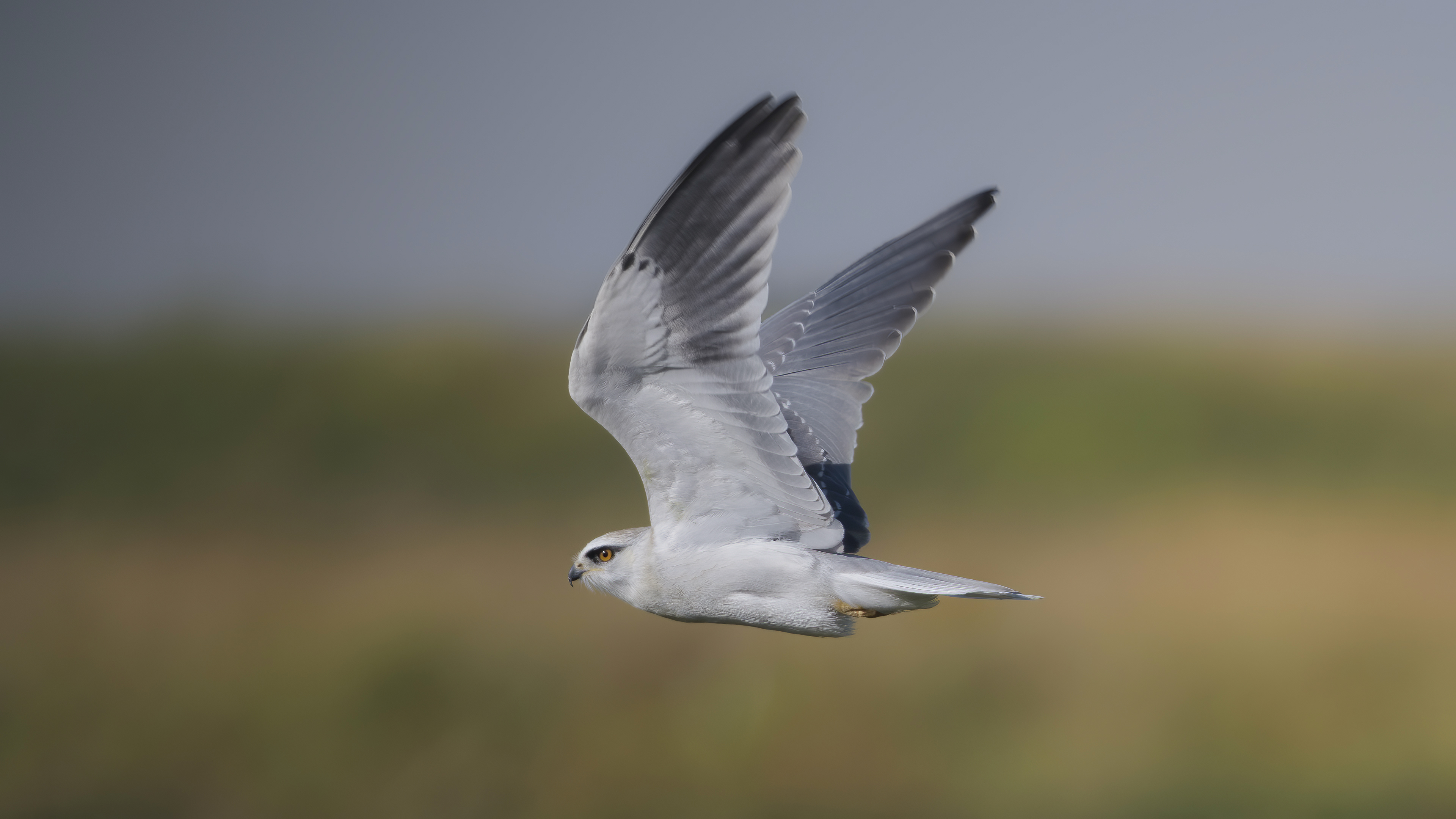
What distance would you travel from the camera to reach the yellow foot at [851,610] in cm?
347

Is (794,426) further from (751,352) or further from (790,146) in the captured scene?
(790,146)

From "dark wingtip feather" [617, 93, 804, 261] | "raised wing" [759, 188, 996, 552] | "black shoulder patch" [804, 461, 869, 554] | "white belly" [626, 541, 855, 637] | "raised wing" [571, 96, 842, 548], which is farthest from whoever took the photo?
"raised wing" [759, 188, 996, 552]

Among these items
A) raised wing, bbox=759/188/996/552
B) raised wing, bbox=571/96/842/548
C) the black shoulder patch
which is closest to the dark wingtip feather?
raised wing, bbox=571/96/842/548

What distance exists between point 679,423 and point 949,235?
1.64 metres

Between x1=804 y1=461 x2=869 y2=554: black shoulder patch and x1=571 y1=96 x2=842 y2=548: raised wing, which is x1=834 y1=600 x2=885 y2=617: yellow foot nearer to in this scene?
x1=571 y1=96 x2=842 y2=548: raised wing

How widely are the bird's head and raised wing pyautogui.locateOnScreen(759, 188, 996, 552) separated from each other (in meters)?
0.90

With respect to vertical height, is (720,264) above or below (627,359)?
above

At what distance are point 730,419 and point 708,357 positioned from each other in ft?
0.85

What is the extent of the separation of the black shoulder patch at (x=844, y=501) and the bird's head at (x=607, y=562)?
0.82 metres

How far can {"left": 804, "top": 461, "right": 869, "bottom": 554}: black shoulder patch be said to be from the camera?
157 inches

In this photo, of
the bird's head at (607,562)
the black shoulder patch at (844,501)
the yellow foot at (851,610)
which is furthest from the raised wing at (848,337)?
the bird's head at (607,562)

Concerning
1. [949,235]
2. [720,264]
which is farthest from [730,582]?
[949,235]

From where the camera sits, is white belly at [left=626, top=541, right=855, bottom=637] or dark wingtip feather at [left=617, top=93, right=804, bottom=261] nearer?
dark wingtip feather at [left=617, top=93, right=804, bottom=261]

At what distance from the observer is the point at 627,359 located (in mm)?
3148
